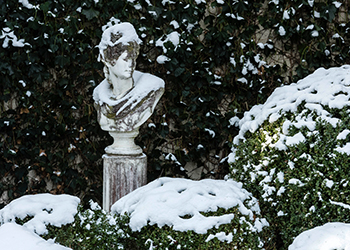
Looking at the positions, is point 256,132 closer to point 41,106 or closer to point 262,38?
point 262,38

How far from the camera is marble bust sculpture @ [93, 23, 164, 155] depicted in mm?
2451

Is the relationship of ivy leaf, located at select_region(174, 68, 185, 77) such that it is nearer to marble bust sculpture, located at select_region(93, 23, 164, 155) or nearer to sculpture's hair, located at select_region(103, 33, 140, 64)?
marble bust sculpture, located at select_region(93, 23, 164, 155)

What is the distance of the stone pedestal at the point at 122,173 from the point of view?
2.61m

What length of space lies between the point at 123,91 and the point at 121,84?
0.05m

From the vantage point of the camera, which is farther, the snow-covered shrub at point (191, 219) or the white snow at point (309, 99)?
the white snow at point (309, 99)

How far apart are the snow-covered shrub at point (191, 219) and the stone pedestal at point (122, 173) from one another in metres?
0.38

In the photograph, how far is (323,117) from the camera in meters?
2.29

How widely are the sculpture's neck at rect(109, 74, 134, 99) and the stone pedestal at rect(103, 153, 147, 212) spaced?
1.37 feet

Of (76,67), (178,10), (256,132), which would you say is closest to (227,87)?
(178,10)

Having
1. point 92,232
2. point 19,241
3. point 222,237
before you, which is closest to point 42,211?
point 92,232

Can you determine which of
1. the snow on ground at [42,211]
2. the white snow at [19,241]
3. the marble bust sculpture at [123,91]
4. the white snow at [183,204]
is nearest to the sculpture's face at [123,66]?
the marble bust sculpture at [123,91]

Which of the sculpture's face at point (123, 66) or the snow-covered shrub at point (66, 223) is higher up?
the sculpture's face at point (123, 66)

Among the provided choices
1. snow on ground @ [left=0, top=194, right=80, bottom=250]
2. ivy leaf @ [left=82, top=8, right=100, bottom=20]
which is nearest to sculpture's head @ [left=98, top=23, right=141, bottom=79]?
snow on ground @ [left=0, top=194, right=80, bottom=250]

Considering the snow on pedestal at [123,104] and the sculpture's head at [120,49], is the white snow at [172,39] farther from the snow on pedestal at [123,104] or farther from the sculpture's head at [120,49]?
the sculpture's head at [120,49]
